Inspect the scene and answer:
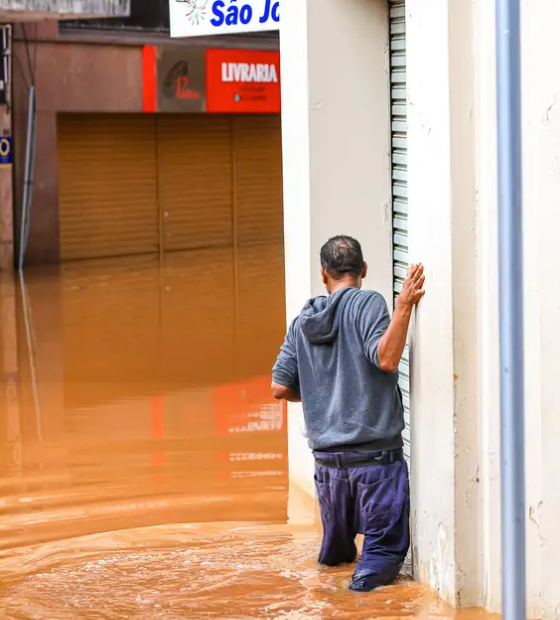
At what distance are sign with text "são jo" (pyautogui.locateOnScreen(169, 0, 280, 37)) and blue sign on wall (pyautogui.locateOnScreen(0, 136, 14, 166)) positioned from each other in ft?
39.6

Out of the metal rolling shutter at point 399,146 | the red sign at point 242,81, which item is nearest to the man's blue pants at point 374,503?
the metal rolling shutter at point 399,146

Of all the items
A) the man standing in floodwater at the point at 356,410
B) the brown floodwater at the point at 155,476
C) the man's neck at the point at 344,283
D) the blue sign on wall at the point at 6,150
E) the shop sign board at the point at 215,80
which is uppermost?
the shop sign board at the point at 215,80

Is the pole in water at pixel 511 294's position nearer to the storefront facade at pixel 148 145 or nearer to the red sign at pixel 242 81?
the storefront facade at pixel 148 145

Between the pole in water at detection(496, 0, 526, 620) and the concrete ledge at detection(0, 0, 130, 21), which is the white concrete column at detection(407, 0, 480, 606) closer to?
the pole in water at detection(496, 0, 526, 620)

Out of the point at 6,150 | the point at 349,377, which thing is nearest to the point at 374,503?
the point at 349,377

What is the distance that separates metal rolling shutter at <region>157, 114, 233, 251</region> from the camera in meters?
24.3

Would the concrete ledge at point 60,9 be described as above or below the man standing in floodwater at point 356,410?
above

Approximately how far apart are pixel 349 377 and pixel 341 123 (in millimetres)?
2137

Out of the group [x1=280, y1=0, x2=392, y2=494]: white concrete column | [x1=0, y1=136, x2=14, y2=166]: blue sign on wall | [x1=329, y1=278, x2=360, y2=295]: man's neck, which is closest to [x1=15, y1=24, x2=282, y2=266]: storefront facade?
[x1=0, y1=136, x2=14, y2=166]: blue sign on wall

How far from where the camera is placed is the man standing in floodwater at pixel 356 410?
18.3ft

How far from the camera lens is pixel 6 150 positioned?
2136 cm

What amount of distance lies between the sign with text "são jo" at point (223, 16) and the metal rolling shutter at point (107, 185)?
1318 centimetres

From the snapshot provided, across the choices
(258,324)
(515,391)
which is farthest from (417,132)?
(258,324)

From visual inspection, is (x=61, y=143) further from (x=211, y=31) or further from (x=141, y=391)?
(x=211, y=31)
